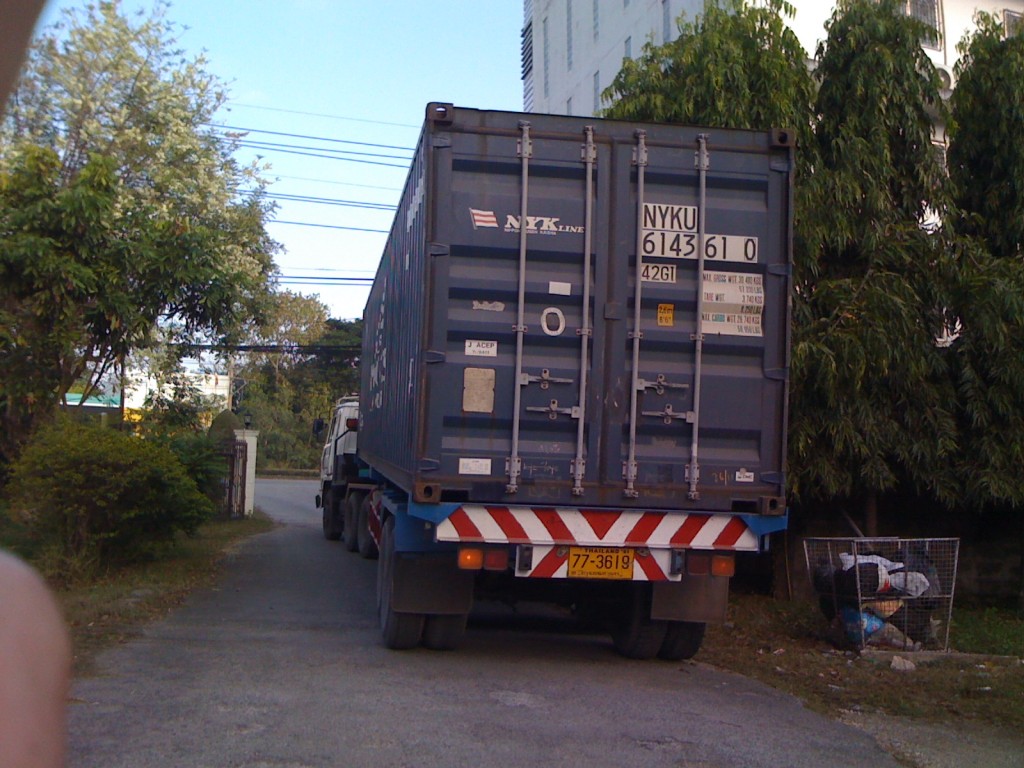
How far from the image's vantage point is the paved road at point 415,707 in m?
5.65

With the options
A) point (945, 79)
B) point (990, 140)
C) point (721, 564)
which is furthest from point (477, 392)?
point (945, 79)

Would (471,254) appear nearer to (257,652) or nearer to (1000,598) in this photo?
(257,652)

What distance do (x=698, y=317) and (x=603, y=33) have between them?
81.4 feet

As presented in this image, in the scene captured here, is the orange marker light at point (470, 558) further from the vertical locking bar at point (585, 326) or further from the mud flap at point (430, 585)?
the vertical locking bar at point (585, 326)

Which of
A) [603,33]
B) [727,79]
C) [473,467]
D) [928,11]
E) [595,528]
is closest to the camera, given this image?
[473,467]

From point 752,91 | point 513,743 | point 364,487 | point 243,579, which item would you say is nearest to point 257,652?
point 513,743

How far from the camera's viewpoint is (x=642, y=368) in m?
7.84

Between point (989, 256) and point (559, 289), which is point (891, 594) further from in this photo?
point (989, 256)

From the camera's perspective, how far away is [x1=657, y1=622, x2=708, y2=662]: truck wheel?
8.54m

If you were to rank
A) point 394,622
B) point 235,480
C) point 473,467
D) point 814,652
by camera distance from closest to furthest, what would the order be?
point 473,467 → point 394,622 → point 814,652 → point 235,480

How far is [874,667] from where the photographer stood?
880 cm

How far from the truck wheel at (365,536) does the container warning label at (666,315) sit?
28.7 feet

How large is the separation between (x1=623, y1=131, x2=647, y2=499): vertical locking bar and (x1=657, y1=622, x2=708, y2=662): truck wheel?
4.78ft

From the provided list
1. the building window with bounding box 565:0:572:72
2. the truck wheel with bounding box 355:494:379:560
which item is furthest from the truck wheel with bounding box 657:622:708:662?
the building window with bounding box 565:0:572:72
